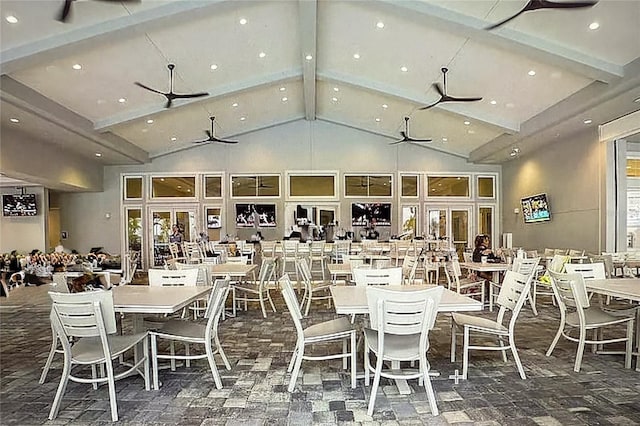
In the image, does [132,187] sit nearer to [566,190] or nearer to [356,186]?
[356,186]

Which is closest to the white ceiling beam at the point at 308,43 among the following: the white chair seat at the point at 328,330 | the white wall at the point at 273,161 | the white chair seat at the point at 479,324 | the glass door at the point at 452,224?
the white wall at the point at 273,161

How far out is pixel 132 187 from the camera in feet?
46.6

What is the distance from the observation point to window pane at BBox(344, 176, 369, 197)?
13930mm

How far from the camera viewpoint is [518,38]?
654 cm

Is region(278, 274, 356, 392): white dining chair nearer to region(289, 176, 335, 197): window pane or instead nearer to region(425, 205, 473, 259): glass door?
region(289, 176, 335, 197): window pane

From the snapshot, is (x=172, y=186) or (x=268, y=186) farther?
(x=172, y=186)

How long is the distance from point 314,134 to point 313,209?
236 cm

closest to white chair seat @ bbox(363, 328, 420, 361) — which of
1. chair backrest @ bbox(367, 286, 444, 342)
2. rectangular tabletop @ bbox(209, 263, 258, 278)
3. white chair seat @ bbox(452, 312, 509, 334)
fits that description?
chair backrest @ bbox(367, 286, 444, 342)

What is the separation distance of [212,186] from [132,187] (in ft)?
8.61

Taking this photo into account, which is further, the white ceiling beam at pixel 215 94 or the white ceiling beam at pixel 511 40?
the white ceiling beam at pixel 215 94

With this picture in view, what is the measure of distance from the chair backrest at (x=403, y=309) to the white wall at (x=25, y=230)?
41.1ft

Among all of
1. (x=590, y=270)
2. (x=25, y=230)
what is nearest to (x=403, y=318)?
(x=590, y=270)

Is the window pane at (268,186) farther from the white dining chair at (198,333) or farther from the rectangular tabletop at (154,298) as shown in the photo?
the white dining chair at (198,333)

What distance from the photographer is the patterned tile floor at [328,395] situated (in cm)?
316
